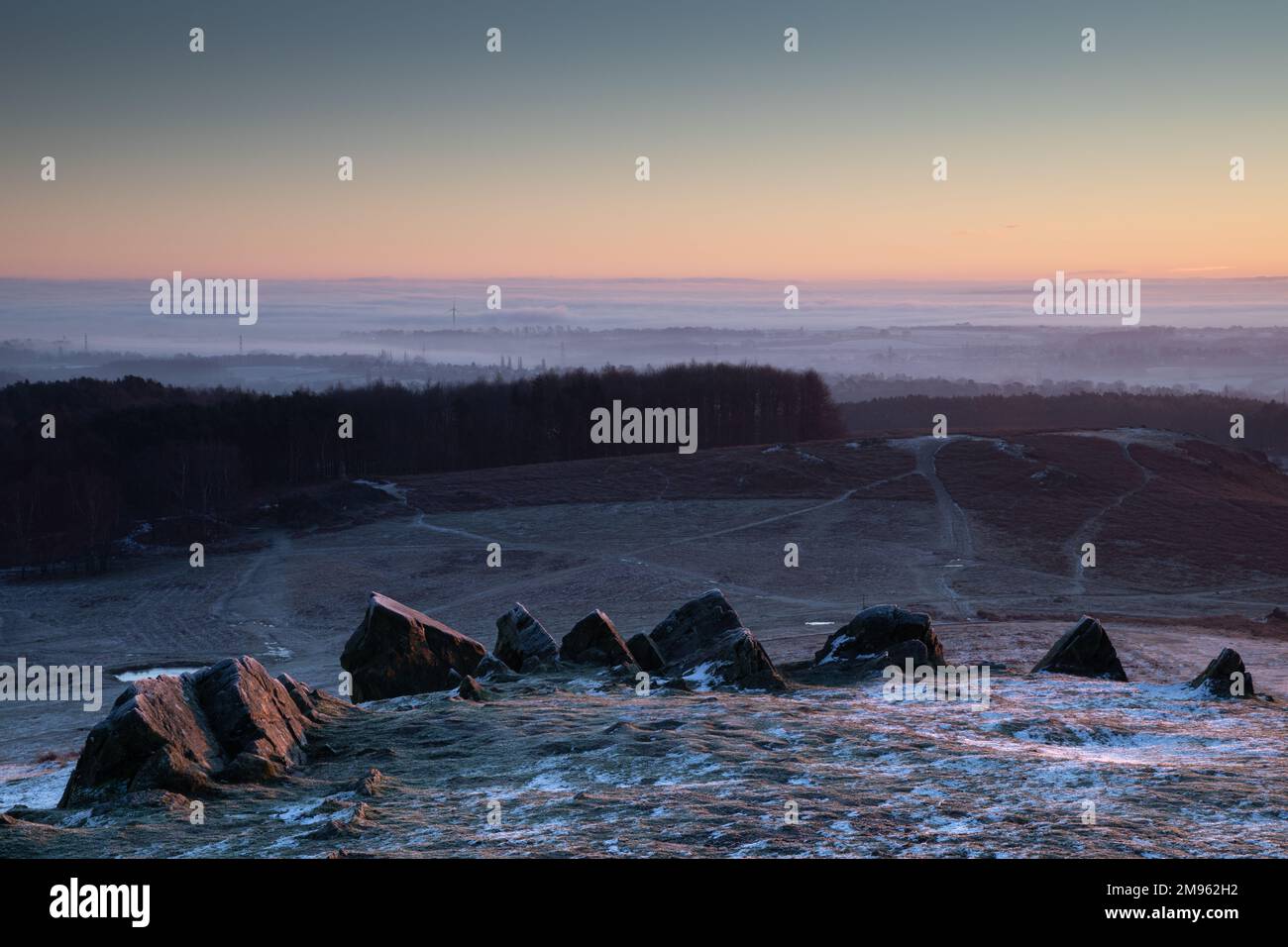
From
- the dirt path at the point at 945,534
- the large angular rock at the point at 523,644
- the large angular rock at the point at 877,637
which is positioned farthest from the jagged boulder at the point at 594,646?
the dirt path at the point at 945,534

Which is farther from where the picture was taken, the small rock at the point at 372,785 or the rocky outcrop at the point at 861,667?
the rocky outcrop at the point at 861,667

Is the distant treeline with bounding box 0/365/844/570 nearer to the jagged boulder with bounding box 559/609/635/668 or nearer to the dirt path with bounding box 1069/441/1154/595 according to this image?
the dirt path with bounding box 1069/441/1154/595

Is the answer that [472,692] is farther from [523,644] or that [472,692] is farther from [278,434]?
[278,434]

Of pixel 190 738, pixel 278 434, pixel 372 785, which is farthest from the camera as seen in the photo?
pixel 278 434

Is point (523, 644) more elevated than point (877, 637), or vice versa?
point (877, 637)

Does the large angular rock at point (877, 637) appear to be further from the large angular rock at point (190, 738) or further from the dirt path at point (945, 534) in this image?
the dirt path at point (945, 534)

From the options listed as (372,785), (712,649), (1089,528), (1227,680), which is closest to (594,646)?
(712,649)

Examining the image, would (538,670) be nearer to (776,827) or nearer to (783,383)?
(776,827)

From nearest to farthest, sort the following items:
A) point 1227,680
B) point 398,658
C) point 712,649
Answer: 1. point 1227,680
2. point 398,658
3. point 712,649
